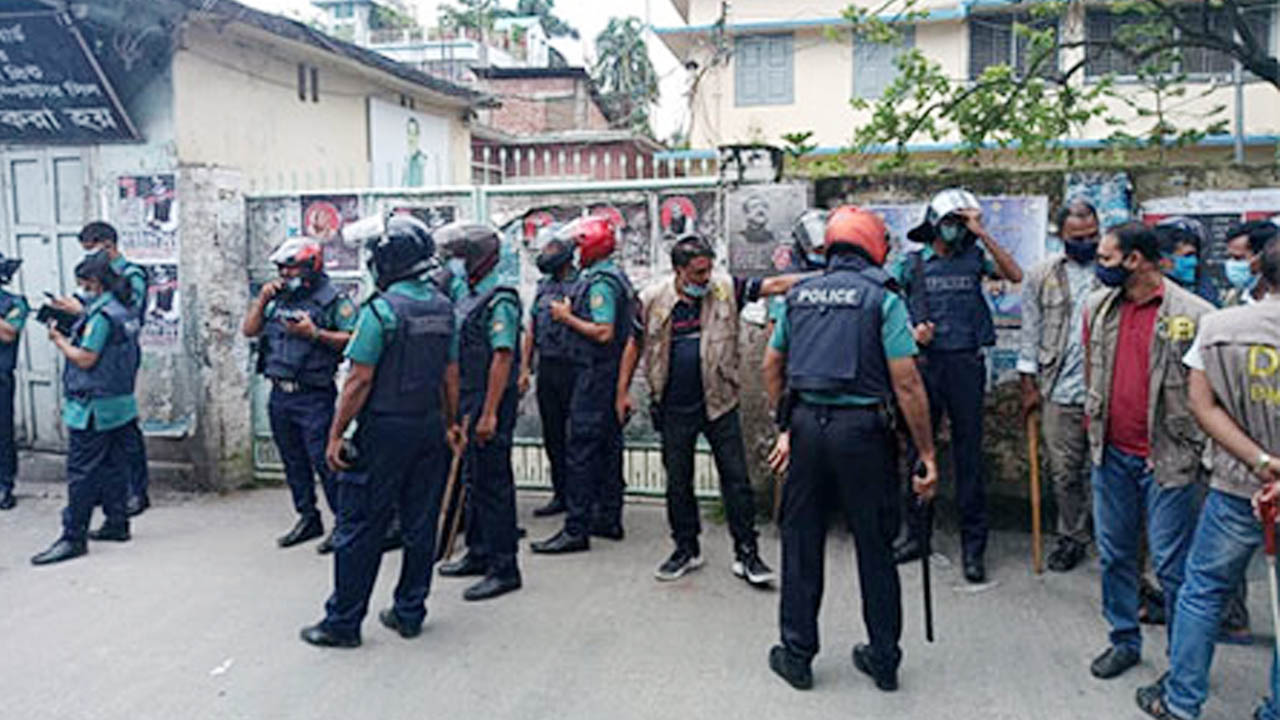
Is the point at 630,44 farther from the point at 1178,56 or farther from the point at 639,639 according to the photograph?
the point at 639,639

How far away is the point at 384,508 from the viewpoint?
452 cm

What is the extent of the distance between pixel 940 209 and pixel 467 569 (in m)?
3.30

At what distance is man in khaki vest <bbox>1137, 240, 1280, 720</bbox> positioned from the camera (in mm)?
3320

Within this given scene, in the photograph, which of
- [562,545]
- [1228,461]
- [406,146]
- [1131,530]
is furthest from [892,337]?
[406,146]

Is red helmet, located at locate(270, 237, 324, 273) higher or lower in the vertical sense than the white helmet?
lower

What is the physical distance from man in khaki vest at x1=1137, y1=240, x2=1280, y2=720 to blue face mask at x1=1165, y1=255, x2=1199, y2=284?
137 cm

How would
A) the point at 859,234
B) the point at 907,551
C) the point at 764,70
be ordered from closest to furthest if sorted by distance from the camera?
1. the point at 859,234
2. the point at 907,551
3. the point at 764,70

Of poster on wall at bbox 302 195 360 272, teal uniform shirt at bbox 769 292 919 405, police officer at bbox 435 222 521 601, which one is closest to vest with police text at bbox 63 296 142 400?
poster on wall at bbox 302 195 360 272

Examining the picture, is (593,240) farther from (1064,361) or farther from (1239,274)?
(1239,274)

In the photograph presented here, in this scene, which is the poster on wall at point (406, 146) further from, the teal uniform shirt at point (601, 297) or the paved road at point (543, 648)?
the paved road at point (543, 648)

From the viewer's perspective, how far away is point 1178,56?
840cm

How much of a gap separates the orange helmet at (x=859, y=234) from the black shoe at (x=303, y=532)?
12.7 feet

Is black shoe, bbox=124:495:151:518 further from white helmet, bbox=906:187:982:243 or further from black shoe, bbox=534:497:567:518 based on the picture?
white helmet, bbox=906:187:982:243

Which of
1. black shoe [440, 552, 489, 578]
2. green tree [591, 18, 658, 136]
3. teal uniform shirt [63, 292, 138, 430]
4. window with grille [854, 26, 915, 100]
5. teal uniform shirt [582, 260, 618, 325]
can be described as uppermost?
green tree [591, 18, 658, 136]
